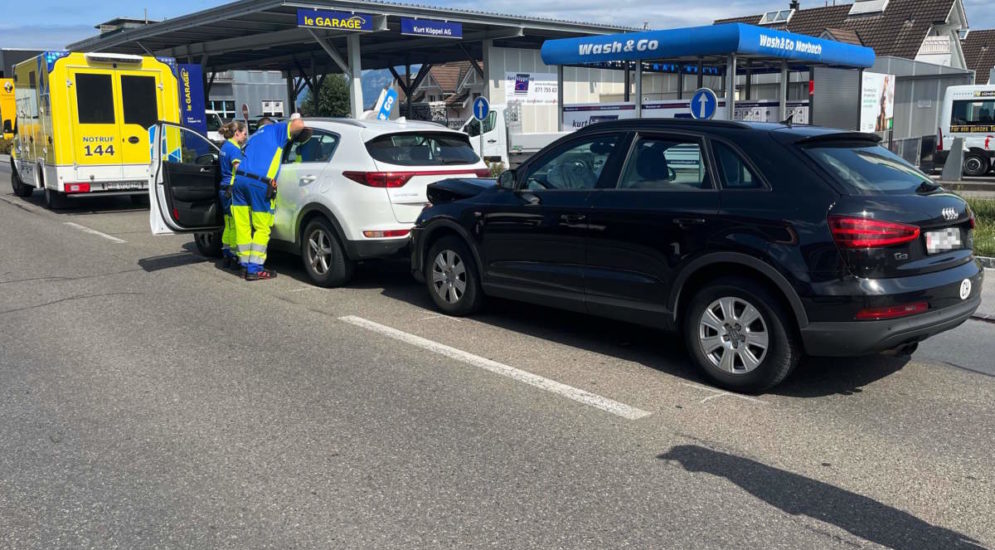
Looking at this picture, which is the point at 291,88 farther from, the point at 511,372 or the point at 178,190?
the point at 511,372

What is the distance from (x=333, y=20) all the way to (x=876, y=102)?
14.6 meters

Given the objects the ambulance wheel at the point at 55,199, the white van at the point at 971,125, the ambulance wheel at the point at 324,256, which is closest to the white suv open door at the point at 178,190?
the ambulance wheel at the point at 324,256

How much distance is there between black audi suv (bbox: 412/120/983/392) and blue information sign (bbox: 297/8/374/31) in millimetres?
17472

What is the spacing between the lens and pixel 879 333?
4.89 m

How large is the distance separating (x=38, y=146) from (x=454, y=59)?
21.2 m

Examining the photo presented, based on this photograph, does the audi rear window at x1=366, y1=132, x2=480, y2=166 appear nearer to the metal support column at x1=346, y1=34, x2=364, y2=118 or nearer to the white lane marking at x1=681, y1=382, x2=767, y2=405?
the white lane marking at x1=681, y1=382, x2=767, y2=405

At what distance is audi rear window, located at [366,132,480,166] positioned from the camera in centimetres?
836

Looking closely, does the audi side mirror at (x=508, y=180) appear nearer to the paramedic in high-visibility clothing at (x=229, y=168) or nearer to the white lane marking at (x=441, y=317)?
the white lane marking at (x=441, y=317)

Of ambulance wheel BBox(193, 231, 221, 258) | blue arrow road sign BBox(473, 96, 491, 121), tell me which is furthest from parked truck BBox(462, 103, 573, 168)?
ambulance wheel BBox(193, 231, 221, 258)

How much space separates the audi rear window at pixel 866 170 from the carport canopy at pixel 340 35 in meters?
19.2

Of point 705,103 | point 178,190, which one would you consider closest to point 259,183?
point 178,190

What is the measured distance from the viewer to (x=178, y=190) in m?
9.65

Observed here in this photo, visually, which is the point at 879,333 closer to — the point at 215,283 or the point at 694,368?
the point at 694,368

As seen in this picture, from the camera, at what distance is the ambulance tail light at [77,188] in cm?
1559
